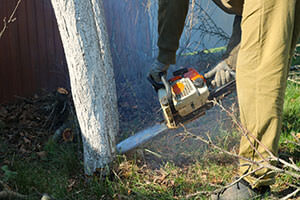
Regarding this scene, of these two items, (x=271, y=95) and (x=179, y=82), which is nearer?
(x=271, y=95)

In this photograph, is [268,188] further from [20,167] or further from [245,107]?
[20,167]

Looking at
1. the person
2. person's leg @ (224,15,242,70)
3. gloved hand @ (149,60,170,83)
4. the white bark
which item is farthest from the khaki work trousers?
the white bark

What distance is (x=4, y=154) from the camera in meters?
3.34

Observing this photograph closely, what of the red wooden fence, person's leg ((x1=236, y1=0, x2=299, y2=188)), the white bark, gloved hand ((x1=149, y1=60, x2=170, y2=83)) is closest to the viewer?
person's leg ((x1=236, y1=0, x2=299, y2=188))

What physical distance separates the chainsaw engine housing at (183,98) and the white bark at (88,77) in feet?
1.69

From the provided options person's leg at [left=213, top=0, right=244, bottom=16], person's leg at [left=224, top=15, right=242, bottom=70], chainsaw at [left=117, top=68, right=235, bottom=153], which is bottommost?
chainsaw at [left=117, top=68, right=235, bottom=153]

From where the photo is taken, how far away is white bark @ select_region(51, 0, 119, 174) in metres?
2.45

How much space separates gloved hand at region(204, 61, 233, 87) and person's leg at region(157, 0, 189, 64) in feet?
1.35

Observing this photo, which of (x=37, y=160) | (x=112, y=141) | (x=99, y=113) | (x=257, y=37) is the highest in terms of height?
(x=257, y=37)

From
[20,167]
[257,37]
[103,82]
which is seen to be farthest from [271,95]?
[20,167]

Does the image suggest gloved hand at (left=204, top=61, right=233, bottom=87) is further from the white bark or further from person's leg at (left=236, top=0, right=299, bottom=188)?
the white bark

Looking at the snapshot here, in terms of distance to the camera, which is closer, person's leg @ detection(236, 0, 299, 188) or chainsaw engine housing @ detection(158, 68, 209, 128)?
person's leg @ detection(236, 0, 299, 188)

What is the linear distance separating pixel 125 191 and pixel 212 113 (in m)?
1.65

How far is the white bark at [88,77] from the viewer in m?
2.45
